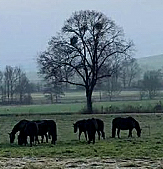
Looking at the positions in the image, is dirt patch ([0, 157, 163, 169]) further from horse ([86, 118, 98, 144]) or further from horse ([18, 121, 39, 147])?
horse ([86, 118, 98, 144])

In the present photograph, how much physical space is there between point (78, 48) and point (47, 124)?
37.5 m

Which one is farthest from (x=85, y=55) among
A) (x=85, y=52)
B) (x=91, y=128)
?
(x=91, y=128)

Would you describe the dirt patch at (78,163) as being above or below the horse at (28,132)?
below

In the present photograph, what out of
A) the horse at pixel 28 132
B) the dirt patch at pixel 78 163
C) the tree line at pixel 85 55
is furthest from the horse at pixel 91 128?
the tree line at pixel 85 55

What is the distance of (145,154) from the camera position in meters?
17.8

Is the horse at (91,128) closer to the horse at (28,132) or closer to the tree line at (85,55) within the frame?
the horse at (28,132)

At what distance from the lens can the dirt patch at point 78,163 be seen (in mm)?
15031

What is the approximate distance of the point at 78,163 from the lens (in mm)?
16078

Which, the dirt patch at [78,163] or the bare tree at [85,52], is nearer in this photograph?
the dirt patch at [78,163]

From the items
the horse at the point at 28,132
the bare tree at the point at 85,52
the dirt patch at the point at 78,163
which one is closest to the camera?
the dirt patch at the point at 78,163

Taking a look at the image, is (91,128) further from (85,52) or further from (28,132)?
(85,52)

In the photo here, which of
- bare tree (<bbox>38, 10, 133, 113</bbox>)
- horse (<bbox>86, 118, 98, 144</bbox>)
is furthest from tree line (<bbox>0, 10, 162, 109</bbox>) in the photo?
horse (<bbox>86, 118, 98, 144</bbox>)

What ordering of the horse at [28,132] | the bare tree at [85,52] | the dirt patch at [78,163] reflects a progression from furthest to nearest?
the bare tree at [85,52] → the horse at [28,132] → the dirt patch at [78,163]

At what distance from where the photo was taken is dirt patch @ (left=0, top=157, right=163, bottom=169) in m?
15.0
